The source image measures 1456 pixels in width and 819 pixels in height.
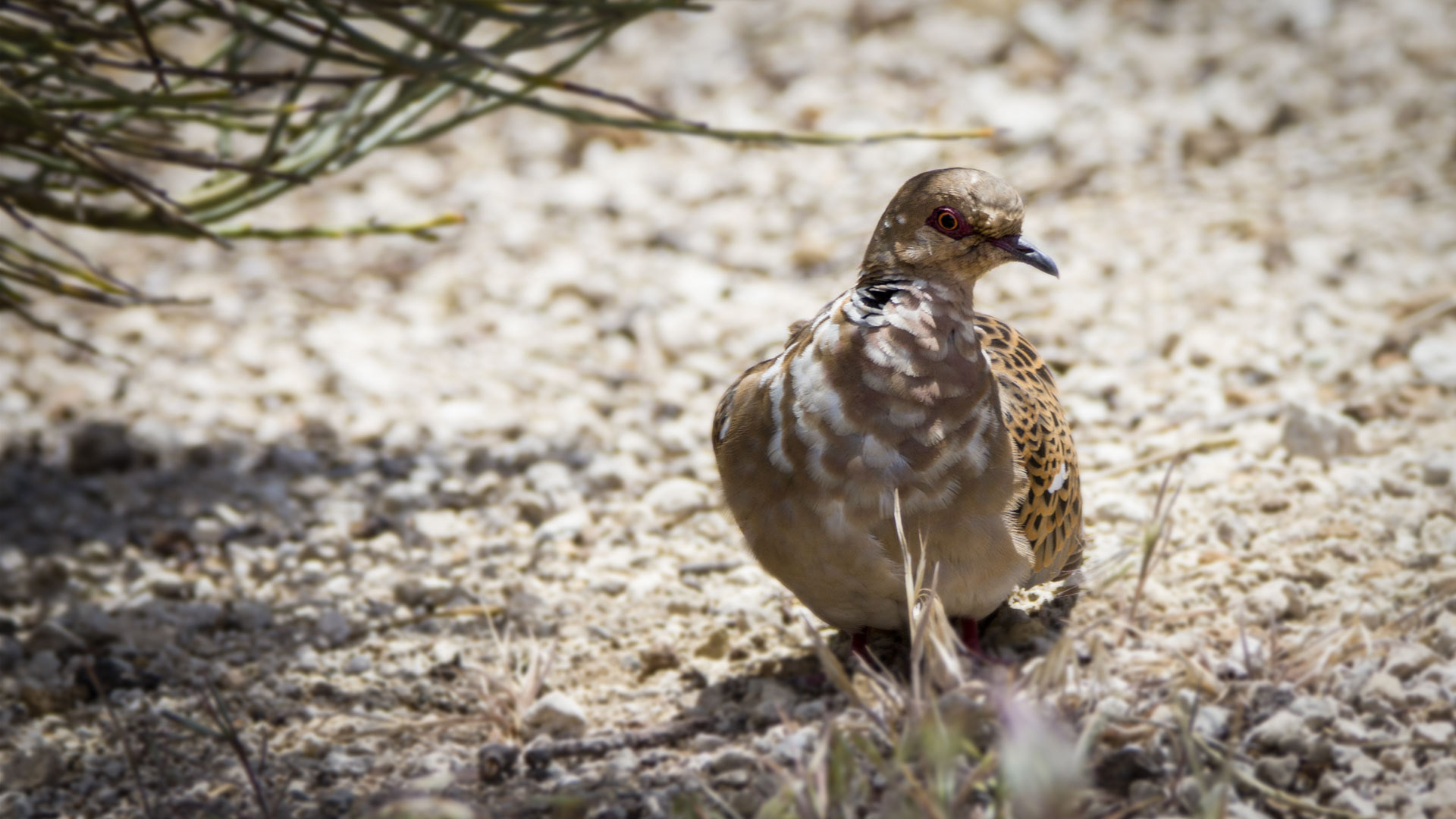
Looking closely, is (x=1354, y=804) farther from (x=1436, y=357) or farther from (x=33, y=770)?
(x=33, y=770)

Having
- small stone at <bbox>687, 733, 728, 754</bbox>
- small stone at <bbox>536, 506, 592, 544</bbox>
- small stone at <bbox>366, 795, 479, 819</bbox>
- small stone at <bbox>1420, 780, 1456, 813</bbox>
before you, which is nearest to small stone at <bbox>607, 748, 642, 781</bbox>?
small stone at <bbox>687, 733, 728, 754</bbox>

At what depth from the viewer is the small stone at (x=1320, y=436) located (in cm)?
392

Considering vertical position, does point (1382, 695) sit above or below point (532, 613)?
above

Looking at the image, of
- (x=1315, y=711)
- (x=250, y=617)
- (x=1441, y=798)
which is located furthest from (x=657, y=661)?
(x=1441, y=798)

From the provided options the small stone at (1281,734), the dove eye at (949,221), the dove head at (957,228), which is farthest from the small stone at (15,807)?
the small stone at (1281,734)

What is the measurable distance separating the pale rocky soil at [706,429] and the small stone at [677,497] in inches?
0.4

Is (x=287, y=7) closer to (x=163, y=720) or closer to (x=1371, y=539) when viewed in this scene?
(x=163, y=720)

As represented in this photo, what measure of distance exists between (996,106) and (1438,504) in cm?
357

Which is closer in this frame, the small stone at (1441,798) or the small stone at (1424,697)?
the small stone at (1441,798)

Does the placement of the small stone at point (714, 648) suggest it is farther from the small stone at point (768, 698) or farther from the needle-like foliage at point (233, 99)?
the needle-like foliage at point (233, 99)

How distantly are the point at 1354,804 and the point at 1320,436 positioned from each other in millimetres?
1723

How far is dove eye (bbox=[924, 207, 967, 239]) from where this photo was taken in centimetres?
287

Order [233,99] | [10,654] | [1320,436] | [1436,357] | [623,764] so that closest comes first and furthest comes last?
[623,764] < [233,99] < [10,654] < [1320,436] < [1436,357]

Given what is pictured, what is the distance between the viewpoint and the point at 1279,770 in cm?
250
